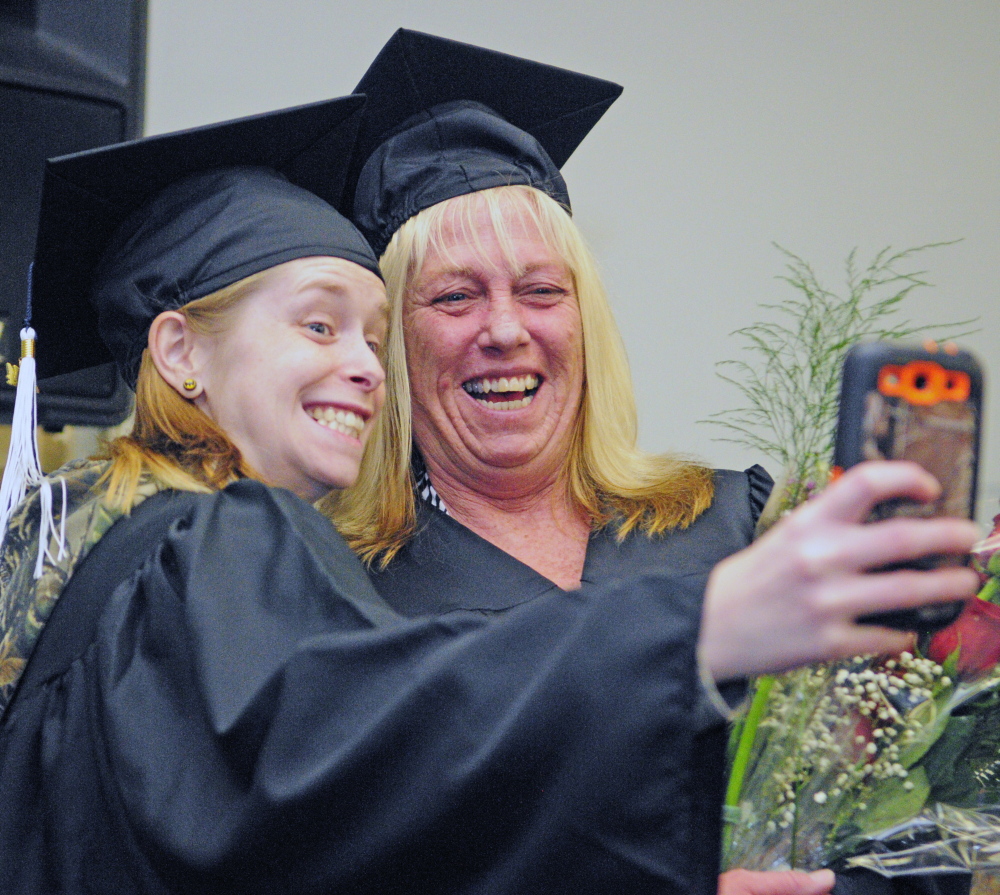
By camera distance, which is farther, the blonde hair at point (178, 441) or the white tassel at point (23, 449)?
the white tassel at point (23, 449)

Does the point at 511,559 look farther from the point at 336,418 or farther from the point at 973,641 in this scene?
the point at 973,641

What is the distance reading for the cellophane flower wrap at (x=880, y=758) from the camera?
998 millimetres

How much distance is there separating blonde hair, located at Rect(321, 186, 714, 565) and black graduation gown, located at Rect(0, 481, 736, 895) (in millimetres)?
756

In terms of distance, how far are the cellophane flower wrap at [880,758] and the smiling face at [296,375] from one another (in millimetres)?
530

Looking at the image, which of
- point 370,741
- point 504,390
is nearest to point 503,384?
point 504,390

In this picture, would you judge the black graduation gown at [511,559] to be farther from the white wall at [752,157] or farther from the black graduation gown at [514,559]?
the white wall at [752,157]

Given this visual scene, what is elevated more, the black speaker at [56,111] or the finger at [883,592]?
the black speaker at [56,111]

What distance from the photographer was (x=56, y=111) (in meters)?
1.91

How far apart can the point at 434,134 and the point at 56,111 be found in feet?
2.17

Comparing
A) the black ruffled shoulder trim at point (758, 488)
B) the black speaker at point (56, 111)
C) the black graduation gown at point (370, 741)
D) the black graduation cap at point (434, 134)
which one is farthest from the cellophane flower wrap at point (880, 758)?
the black speaker at point (56, 111)

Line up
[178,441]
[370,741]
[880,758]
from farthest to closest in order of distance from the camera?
[178,441], [880,758], [370,741]

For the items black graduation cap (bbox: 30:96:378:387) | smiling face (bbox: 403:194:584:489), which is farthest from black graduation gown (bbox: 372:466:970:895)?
black graduation cap (bbox: 30:96:378:387)

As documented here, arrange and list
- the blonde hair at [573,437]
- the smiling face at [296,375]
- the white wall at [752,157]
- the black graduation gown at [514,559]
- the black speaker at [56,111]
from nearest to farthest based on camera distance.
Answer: the smiling face at [296,375] < the black graduation gown at [514,559] < the blonde hair at [573,437] < the black speaker at [56,111] < the white wall at [752,157]

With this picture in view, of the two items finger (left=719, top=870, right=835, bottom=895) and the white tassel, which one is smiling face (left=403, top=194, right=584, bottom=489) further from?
finger (left=719, top=870, right=835, bottom=895)
